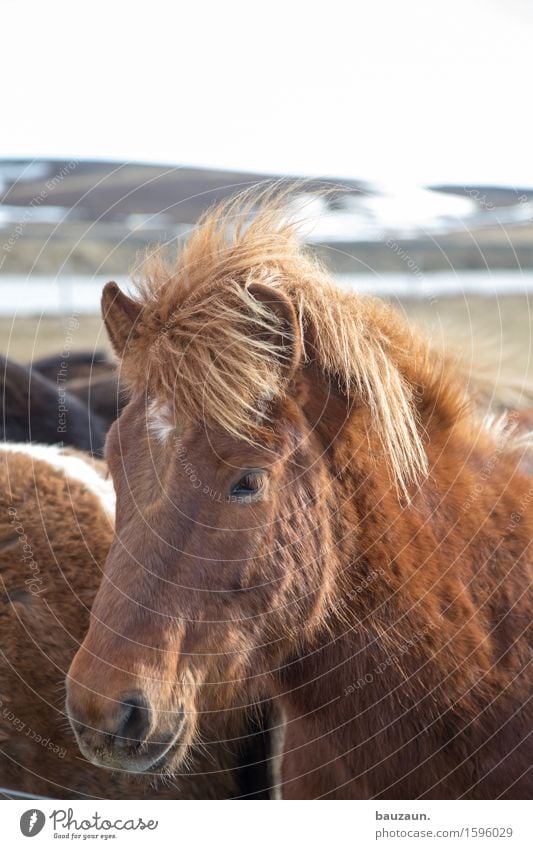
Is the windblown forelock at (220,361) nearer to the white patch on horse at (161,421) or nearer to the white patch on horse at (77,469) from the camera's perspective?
the white patch on horse at (161,421)

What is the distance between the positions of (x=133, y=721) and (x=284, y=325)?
2.91 feet

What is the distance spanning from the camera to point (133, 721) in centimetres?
148

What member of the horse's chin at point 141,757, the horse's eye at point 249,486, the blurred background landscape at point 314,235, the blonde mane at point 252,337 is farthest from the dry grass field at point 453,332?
the horse's chin at point 141,757

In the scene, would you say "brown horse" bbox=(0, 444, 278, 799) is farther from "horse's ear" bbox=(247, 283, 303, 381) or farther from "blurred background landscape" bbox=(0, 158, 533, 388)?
"horse's ear" bbox=(247, 283, 303, 381)

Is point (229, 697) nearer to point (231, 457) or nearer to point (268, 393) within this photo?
point (231, 457)

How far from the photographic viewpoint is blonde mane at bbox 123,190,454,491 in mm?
1568

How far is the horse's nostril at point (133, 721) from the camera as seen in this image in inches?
57.3

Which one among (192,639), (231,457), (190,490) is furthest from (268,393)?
Answer: (192,639)

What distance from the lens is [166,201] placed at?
26.7 ft

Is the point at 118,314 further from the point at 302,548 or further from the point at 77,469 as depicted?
the point at 77,469

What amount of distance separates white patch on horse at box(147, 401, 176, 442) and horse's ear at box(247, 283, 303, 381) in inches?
10.7

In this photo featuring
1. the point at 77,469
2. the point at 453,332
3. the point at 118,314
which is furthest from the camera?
the point at 77,469

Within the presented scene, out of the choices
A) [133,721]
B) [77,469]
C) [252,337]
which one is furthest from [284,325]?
[77,469]

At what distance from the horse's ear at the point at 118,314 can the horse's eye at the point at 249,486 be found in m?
0.51
